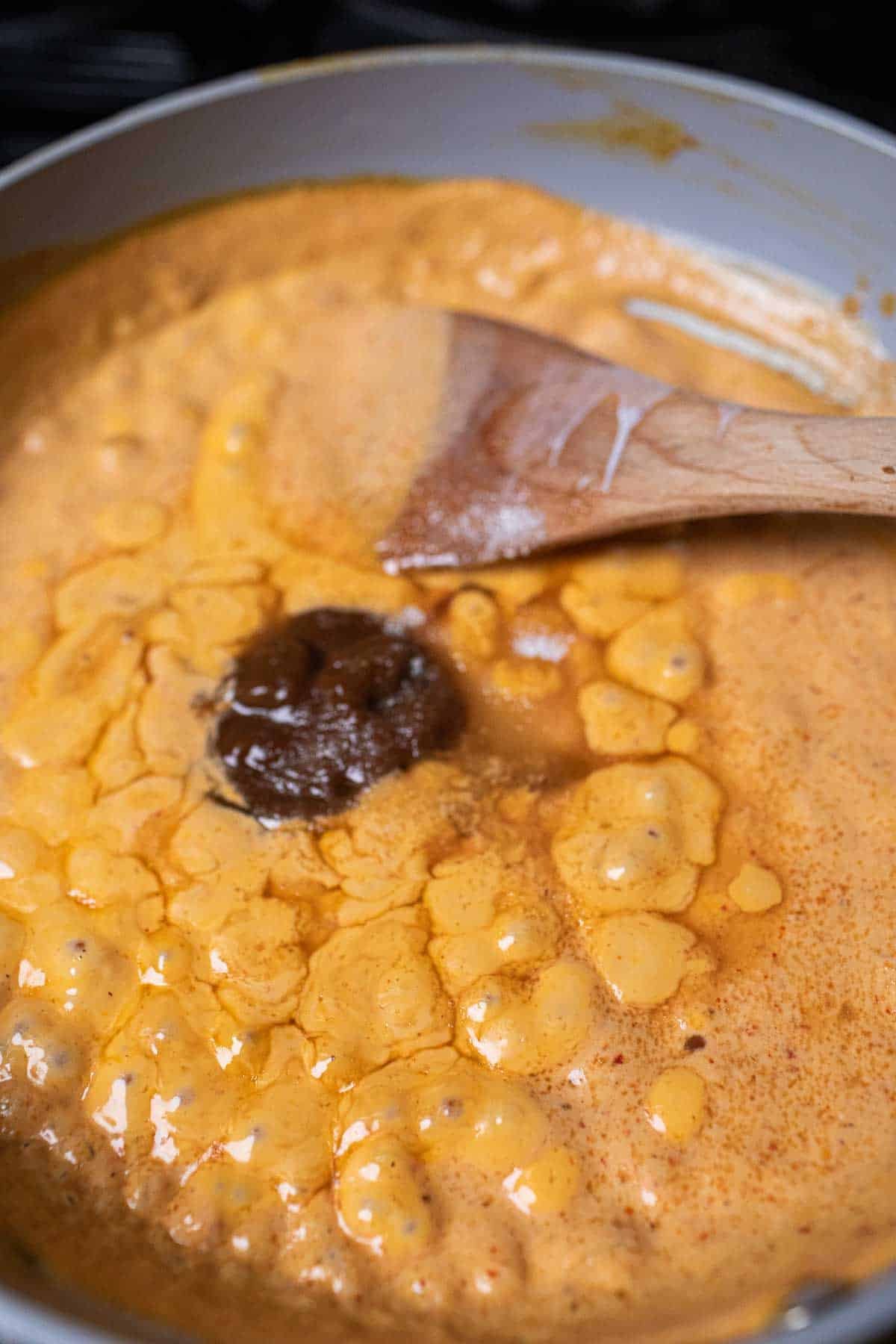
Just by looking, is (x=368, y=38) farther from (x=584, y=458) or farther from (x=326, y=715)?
(x=326, y=715)

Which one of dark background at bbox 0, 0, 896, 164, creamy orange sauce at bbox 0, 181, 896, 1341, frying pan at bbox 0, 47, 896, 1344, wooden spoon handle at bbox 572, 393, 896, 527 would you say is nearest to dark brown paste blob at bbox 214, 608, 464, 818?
creamy orange sauce at bbox 0, 181, 896, 1341

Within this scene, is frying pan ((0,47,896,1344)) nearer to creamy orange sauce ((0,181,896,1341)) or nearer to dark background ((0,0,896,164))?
creamy orange sauce ((0,181,896,1341))

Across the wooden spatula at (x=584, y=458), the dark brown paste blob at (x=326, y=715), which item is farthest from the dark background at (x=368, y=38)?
A: the dark brown paste blob at (x=326, y=715)

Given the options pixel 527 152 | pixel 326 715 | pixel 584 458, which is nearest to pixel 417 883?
pixel 326 715

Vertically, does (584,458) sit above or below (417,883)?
above

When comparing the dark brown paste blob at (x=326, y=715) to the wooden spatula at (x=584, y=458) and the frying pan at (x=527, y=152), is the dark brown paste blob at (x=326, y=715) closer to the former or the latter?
the wooden spatula at (x=584, y=458)
